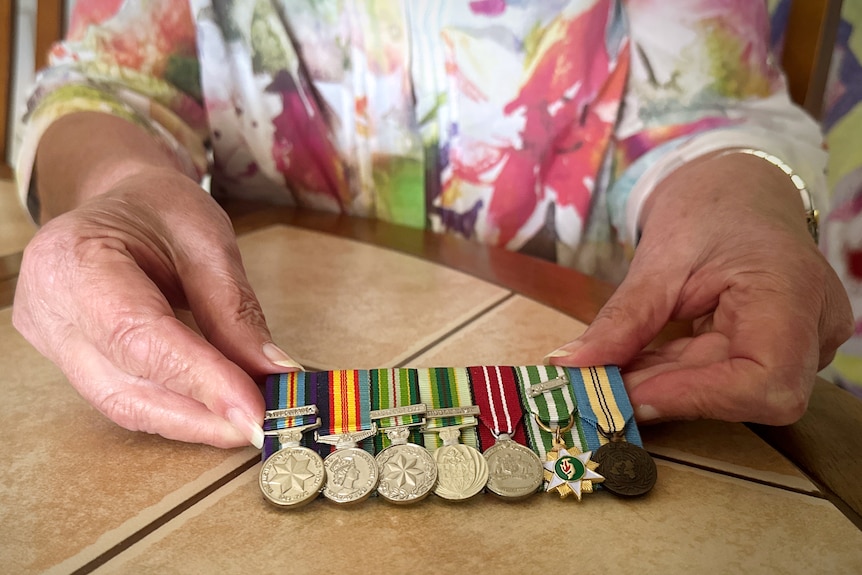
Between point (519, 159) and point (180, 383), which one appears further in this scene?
point (519, 159)

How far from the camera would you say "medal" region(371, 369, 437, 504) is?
381 millimetres

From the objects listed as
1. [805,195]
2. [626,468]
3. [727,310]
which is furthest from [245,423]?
[805,195]

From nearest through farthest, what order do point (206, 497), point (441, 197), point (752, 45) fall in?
1. point (206, 497)
2. point (752, 45)
3. point (441, 197)

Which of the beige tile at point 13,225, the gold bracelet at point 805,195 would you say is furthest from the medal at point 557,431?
the beige tile at point 13,225

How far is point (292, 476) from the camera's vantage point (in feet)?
1.26

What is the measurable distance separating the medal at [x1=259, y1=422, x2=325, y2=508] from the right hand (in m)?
0.02

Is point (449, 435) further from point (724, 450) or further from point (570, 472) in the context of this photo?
point (724, 450)

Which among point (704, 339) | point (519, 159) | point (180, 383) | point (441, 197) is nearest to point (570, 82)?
point (519, 159)

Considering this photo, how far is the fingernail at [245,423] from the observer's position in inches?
16.0

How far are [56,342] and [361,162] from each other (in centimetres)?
48

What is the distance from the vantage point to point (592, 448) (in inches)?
16.5

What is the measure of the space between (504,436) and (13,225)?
2.33 feet

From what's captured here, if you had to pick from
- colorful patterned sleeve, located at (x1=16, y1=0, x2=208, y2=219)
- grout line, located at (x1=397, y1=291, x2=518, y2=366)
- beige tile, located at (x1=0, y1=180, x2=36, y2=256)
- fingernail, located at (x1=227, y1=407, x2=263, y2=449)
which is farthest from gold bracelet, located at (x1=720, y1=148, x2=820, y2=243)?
beige tile, located at (x1=0, y1=180, x2=36, y2=256)

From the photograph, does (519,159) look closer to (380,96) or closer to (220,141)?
(380,96)
